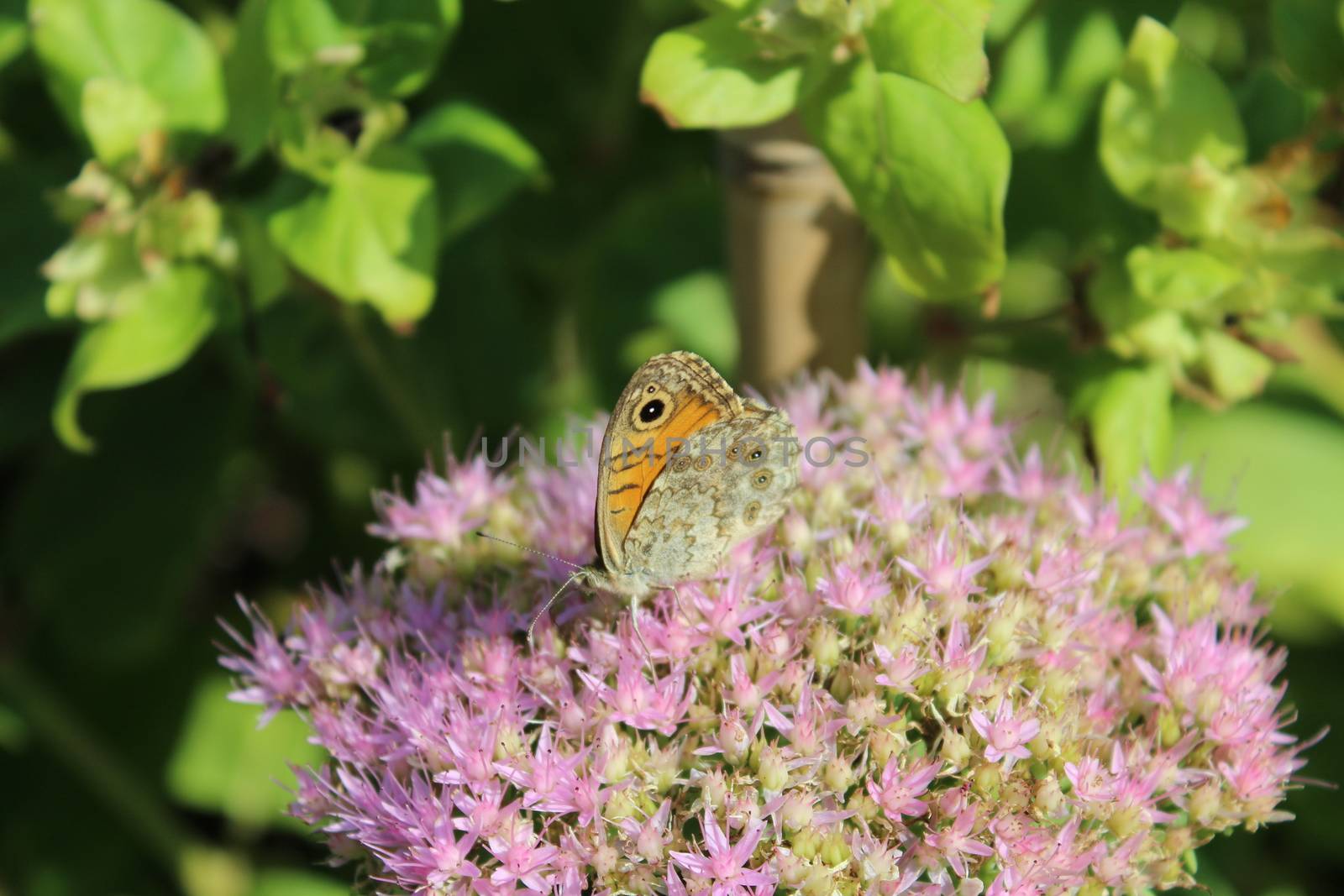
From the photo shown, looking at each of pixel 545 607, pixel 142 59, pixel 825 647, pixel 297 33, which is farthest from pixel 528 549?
pixel 142 59

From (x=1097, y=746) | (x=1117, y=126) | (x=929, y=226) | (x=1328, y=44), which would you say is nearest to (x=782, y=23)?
(x=929, y=226)

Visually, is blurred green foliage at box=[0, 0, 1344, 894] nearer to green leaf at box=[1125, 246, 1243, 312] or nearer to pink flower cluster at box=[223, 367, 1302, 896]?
green leaf at box=[1125, 246, 1243, 312]

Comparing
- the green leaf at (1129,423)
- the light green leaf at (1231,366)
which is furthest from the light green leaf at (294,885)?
the light green leaf at (1231,366)

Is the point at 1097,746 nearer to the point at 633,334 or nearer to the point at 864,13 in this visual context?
the point at 864,13

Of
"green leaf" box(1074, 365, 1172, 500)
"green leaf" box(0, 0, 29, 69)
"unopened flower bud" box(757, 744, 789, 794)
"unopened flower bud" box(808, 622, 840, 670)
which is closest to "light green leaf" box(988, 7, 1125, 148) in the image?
"green leaf" box(1074, 365, 1172, 500)

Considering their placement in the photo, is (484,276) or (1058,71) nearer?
(1058,71)

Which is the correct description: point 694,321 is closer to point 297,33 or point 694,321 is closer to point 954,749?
point 297,33

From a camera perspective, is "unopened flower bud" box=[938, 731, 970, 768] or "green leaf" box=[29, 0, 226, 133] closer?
"unopened flower bud" box=[938, 731, 970, 768]
